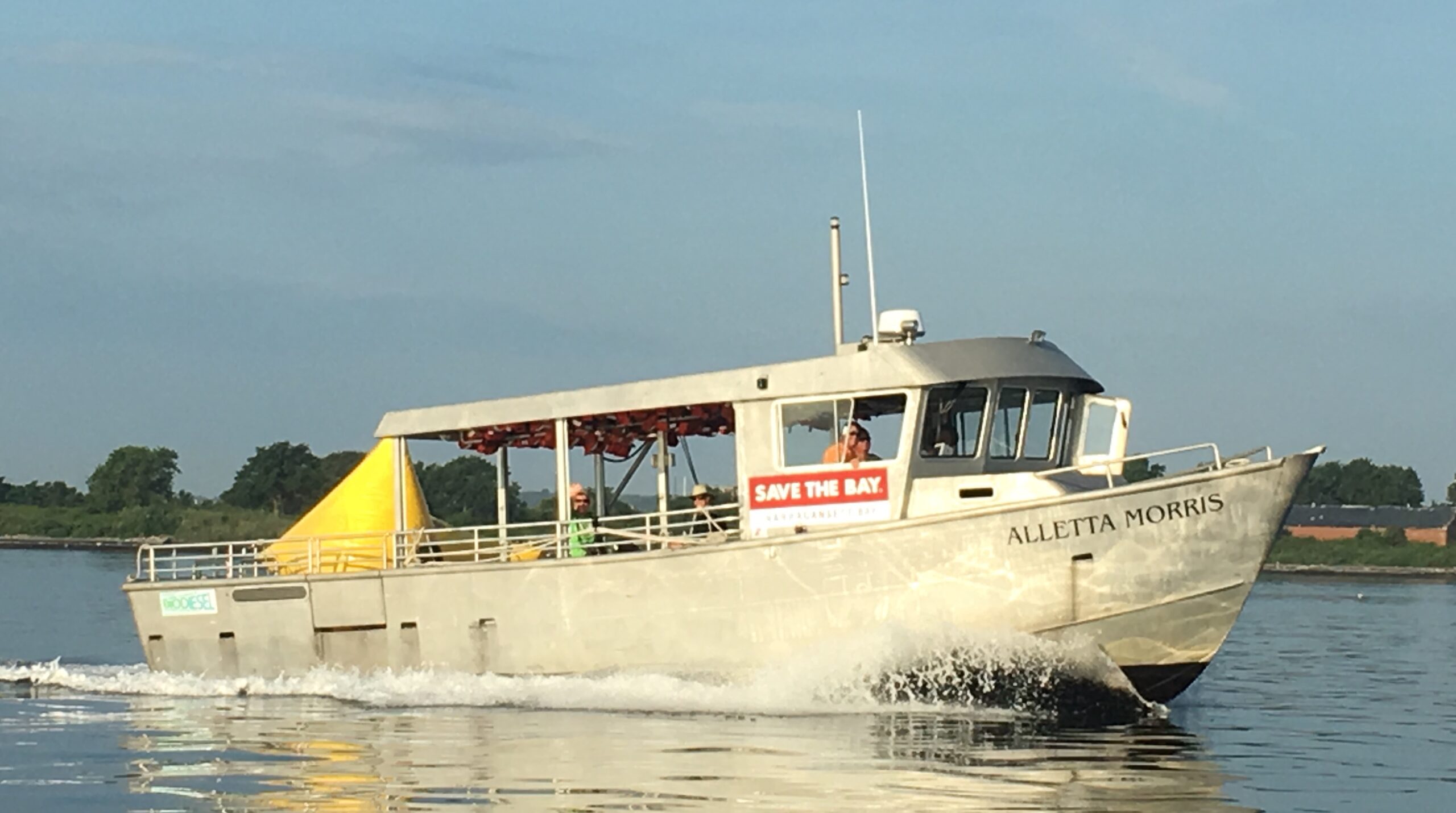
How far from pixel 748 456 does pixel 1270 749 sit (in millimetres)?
6079

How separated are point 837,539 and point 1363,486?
5245 inches

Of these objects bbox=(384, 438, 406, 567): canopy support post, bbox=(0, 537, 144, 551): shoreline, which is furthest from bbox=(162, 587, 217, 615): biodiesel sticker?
bbox=(0, 537, 144, 551): shoreline

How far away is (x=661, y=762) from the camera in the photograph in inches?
626

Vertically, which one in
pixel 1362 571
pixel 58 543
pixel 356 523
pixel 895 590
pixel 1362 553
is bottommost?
pixel 895 590

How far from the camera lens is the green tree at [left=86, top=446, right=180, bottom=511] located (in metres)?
144

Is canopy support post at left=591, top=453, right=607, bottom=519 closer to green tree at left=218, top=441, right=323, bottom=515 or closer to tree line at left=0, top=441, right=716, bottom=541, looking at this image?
tree line at left=0, top=441, right=716, bottom=541

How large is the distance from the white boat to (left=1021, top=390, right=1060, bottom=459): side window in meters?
0.02

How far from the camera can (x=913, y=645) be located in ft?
63.2

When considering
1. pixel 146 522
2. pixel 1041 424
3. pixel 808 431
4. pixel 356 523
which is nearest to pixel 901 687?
pixel 808 431

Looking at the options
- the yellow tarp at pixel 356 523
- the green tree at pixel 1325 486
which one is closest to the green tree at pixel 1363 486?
the green tree at pixel 1325 486

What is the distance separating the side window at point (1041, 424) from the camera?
2050cm

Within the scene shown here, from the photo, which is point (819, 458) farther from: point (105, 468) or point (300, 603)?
point (105, 468)

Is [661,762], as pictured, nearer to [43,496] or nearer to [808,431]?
[808,431]

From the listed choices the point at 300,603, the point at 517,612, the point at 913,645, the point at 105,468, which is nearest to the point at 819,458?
the point at 913,645
